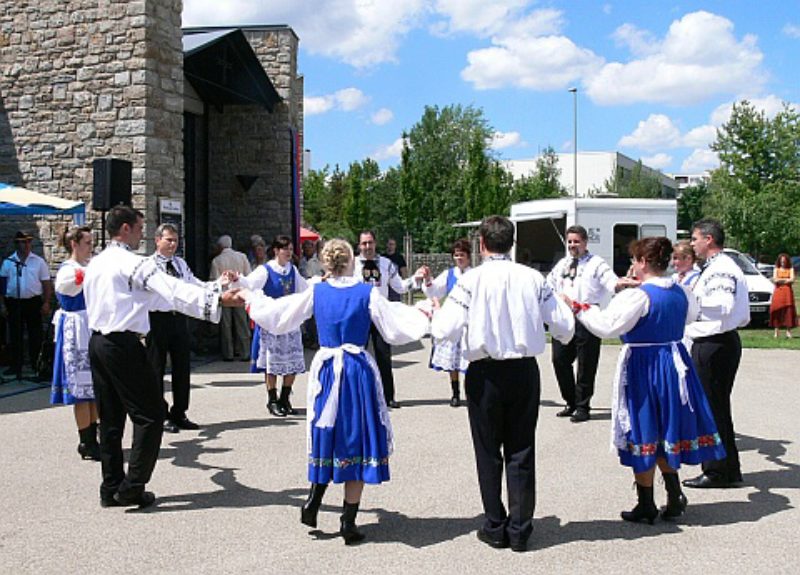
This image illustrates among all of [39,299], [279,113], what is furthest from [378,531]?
[279,113]

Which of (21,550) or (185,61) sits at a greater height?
(185,61)

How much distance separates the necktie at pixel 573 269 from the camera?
818 centimetres

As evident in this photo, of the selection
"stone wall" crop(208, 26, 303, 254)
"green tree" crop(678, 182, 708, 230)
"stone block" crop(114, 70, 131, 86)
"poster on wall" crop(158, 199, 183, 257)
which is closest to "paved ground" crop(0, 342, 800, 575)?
"poster on wall" crop(158, 199, 183, 257)

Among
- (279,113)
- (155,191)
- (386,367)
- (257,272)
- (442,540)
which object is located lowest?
(442,540)

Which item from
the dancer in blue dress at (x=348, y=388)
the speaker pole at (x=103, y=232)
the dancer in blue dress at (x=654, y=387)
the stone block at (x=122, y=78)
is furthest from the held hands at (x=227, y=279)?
the stone block at (x=122, y=78)

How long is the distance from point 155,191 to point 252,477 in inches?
264

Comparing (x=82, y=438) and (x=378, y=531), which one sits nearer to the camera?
(x=378, y=531)

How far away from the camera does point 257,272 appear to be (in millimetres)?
8414

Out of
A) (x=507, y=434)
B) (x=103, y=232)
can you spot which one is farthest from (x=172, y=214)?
(x=507, y=434)

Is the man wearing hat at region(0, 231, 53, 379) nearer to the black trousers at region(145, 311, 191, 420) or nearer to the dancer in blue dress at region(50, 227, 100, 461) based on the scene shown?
the black trousers at region(145, 311, 191, 420)

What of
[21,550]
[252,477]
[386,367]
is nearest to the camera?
[21,550]

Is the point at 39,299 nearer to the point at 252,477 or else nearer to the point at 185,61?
the point at 185,61

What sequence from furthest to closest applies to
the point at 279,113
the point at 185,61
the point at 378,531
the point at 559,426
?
the point at 279,113 < the point at 185,61 < the point at 559,426 < the point at 378,531

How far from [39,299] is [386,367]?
518 cm
